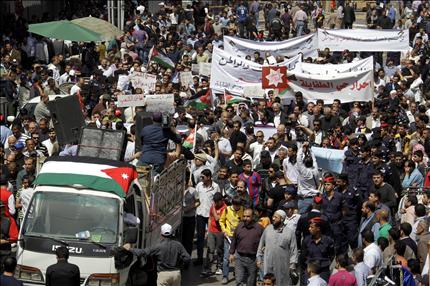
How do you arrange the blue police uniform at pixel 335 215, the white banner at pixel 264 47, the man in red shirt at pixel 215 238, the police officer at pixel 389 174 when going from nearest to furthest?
the blue police uniform at pixel 335 215, the man in red shirt at pixel 215 238, the police officer at pixel 389 174, the white banner at pixel 264 47

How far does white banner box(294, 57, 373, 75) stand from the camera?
3092 cm

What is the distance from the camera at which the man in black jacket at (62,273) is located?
16812 mm

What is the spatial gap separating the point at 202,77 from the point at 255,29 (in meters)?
11.8

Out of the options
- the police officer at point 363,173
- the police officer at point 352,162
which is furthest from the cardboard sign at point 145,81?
the police officer at point 363,173

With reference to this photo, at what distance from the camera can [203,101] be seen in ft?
99.3

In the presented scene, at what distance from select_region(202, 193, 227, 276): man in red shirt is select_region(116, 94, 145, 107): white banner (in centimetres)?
570

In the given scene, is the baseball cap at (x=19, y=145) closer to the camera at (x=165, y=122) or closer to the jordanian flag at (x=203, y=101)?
the camera at (x=165, y=122)

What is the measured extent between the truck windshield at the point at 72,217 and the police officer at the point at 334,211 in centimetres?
346

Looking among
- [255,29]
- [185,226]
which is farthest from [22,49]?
[185,226]

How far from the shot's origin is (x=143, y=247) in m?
19.3

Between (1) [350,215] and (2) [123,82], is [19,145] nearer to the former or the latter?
(1) [350,215]

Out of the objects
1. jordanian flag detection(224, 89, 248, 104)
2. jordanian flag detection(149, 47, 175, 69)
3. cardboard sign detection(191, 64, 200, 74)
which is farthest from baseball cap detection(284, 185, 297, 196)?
jordanian flag detection(149, 47, 175, 69)

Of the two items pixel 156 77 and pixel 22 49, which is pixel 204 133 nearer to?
pixel 156 77

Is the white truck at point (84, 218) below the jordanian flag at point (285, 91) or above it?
above
